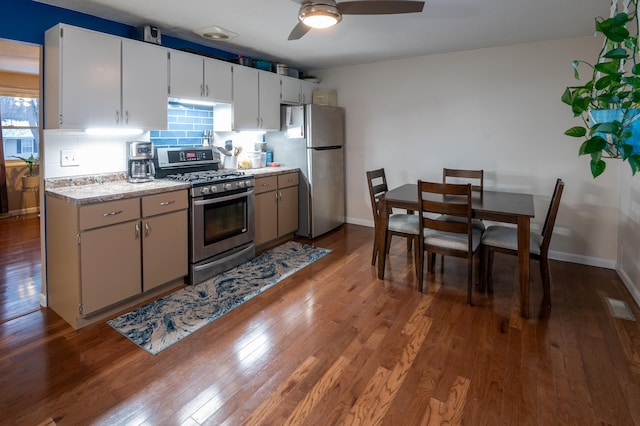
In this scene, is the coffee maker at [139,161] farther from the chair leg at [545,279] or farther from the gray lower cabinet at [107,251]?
the chair leg at [545,279]

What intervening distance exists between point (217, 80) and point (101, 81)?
1.19 m

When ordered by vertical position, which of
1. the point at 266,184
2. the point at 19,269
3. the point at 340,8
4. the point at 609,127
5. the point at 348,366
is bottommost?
the point at 348,366

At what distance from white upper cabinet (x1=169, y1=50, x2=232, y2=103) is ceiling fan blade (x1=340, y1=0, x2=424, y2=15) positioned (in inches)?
67.8

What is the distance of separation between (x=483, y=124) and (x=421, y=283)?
7.59ft

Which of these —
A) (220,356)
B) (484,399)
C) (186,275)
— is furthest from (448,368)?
(186,275)

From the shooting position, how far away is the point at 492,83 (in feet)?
13.8

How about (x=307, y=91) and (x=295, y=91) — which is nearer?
(x=295, y=91)

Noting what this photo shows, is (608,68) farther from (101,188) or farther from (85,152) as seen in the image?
(85,152)

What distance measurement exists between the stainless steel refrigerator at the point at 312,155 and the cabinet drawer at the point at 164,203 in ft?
5.98

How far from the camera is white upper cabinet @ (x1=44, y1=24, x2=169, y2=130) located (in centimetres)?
259

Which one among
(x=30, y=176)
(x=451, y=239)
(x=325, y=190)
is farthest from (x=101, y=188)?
(x=30, y=176)

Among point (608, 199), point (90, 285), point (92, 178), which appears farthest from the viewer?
point (608, 199)

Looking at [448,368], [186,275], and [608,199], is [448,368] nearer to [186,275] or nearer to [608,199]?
[186,275]

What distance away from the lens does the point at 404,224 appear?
11.1 feet
